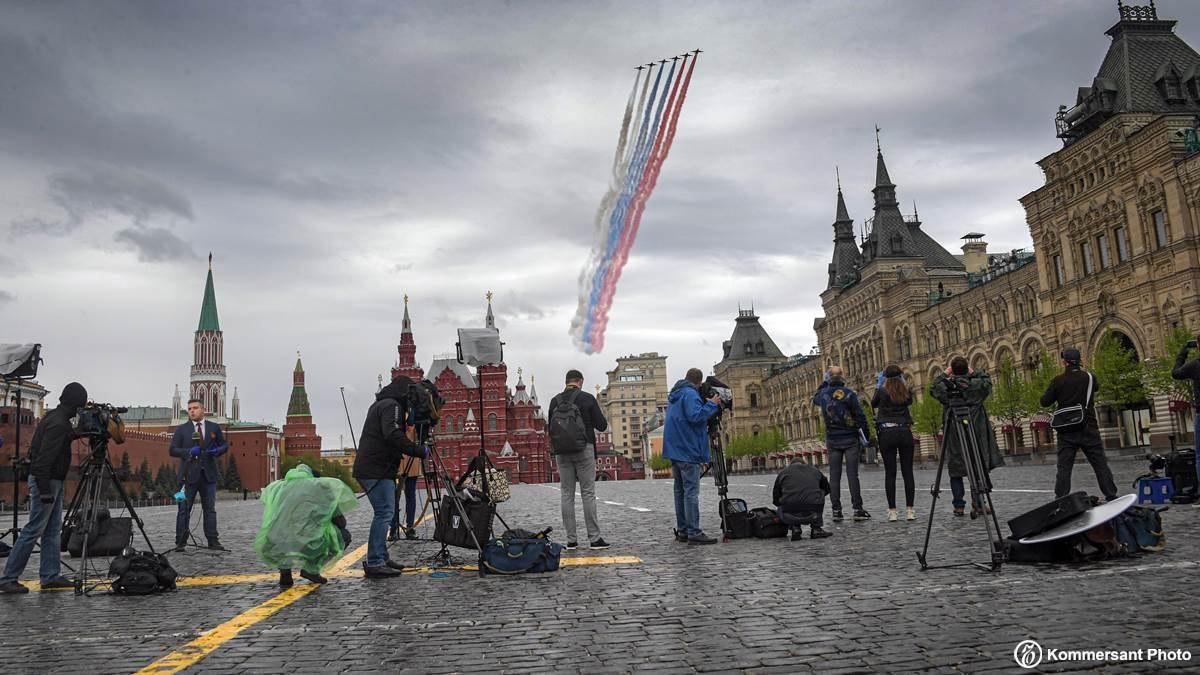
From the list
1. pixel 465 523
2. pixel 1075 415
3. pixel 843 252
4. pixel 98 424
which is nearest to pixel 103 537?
pixel 98 424

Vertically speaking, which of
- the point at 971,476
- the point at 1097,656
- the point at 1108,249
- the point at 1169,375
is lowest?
the point at 1097,656

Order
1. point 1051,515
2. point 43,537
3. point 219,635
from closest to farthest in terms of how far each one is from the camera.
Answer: point 219,635 < point 1051,515 < point 43,537

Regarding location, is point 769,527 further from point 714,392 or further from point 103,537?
point 103,537

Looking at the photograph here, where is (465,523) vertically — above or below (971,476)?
below

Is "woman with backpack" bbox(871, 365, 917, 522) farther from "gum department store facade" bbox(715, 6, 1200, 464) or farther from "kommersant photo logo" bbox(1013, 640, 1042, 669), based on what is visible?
"gum department store facade" bbox(715, 6, 1200, 464)

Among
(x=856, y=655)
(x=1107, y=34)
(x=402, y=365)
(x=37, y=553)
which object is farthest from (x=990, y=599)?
(x=402, y=365)

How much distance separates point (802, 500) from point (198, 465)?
824 centimetres

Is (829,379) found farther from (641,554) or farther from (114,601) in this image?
(114,601)

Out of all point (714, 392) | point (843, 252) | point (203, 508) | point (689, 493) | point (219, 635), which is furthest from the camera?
point (843, 252)

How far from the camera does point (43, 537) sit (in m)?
8.70

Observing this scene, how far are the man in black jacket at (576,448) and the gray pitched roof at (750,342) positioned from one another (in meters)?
98.8

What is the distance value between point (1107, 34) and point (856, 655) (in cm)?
5140

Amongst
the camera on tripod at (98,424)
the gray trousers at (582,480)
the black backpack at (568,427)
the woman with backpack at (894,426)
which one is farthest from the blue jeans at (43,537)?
the woman with backpack at (894,426)

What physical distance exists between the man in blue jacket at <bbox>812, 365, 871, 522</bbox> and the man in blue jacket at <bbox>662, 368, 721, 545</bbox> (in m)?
2.07
